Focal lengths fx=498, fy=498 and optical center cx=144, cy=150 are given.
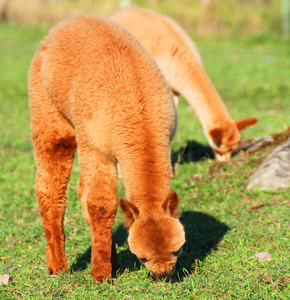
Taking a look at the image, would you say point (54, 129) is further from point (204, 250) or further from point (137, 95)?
point (204, 250)

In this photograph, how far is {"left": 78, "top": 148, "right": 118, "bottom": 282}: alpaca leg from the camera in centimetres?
409

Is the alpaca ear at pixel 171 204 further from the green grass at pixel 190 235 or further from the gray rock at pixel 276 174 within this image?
the gray rock at pixel 276 174

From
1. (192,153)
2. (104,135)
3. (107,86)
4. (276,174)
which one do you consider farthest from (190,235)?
(192,153)

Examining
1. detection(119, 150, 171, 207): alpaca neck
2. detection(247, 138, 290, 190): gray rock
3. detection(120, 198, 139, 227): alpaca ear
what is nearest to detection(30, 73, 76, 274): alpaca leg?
detection(119, 150, 171, 207): alpaca neck

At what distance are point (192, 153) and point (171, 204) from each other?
4.55 metres

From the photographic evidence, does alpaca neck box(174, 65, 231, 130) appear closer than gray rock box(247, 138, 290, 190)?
No

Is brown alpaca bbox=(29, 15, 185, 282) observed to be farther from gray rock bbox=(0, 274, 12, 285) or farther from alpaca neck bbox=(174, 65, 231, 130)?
alpaca neck bbox=(174, 65, 231, 130)

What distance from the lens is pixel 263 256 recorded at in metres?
4.48

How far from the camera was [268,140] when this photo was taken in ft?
23.4

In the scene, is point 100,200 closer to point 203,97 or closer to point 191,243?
point 191,243

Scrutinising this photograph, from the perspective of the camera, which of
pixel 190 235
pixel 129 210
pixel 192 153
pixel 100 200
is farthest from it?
pixel 192 153

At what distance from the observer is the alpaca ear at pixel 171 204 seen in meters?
3.77

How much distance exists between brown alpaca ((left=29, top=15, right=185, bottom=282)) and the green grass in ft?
0.88

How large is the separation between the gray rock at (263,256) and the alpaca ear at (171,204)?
1109mm
